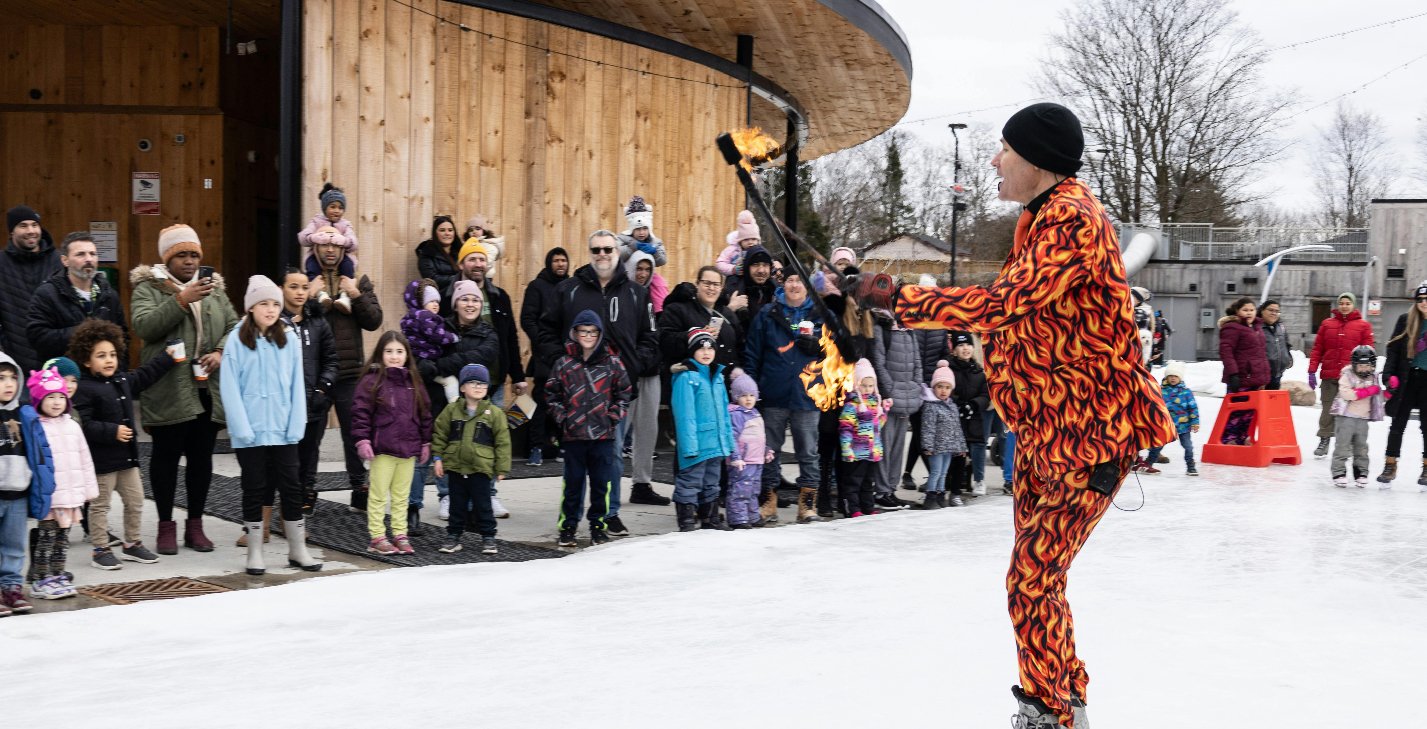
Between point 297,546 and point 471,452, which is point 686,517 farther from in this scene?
point 297,546

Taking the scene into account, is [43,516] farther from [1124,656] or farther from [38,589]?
[1124,656]

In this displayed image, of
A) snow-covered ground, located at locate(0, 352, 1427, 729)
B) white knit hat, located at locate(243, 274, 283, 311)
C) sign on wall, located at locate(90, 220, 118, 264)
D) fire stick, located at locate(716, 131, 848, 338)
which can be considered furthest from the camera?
sign on wall, located at locate(90, 220, 118, 264)

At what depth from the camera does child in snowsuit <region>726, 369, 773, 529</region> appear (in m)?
8.70

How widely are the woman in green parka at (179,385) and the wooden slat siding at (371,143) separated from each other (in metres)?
2.78

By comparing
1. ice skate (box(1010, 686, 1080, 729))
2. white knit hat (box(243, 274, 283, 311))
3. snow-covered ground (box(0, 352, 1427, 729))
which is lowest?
snow-covered ground (box(0, 352, 1427, 729))

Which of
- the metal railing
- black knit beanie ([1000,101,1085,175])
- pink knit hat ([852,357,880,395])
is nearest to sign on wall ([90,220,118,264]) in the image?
pink knit hat ([852,357,880,395])

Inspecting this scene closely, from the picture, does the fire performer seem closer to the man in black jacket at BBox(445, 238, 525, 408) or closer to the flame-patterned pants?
the flame-patterned pants

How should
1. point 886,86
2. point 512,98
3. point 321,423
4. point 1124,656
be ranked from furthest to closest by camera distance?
point 886,86
point 512,98
point 321,423
point 1124,656

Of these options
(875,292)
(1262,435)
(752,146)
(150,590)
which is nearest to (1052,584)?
(875,292)

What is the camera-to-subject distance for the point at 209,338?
7.37m

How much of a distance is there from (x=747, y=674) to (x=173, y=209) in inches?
400

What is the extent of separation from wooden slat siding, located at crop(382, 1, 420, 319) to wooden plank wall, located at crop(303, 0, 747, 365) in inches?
0.4

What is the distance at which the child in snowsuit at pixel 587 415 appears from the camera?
26.1 feet

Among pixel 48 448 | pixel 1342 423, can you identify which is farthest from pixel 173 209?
pixel 1342 423
